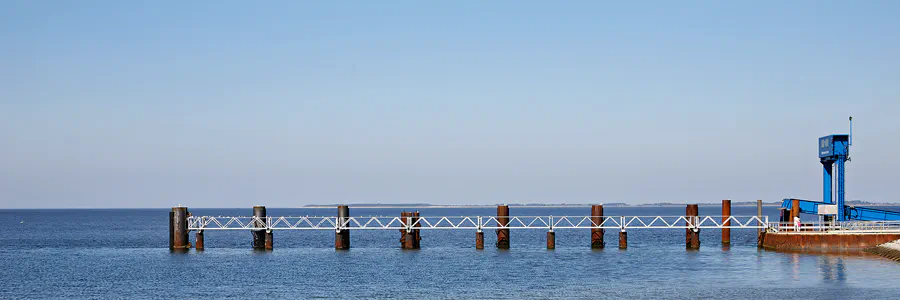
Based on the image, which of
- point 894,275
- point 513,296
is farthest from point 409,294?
point 894,275

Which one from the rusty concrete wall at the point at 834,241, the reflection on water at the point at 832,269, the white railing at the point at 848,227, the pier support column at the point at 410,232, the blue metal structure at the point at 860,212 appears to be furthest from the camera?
the pier support column at the point at 410,232

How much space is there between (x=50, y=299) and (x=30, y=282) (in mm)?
7471

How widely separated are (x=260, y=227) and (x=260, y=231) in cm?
95

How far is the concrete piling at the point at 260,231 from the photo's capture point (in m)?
64.1

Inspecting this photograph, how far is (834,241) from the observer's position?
56188 millimetres

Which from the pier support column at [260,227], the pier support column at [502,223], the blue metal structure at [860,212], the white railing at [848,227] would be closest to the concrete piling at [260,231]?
the pier support column at [260,227]

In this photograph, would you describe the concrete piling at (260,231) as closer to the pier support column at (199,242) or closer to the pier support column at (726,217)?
the pier support column at (199,242)

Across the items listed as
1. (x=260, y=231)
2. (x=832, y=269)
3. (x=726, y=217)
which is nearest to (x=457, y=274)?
(x=832, y=269)

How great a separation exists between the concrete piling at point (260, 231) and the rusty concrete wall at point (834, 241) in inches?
1286

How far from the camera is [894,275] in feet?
143

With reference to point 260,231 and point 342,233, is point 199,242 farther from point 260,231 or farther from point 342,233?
point 342,233

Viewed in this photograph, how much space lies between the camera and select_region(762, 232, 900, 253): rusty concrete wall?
55.6 meters

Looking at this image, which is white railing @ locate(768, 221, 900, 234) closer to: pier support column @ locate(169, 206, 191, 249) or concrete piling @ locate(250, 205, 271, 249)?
concrete piling @ locate(250, 205, 271, 249)

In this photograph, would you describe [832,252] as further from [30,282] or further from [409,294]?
[30,282]
